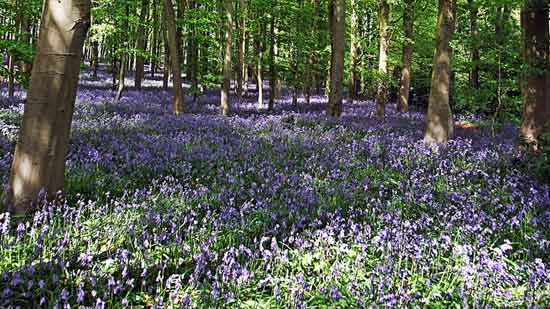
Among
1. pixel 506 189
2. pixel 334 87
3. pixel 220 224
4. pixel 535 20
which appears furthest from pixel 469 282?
pixel 334 87

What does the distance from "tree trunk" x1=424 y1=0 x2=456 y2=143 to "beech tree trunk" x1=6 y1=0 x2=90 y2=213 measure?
8.05m

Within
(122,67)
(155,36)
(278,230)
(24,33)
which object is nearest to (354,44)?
(122,67)

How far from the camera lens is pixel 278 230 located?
15.9 ft

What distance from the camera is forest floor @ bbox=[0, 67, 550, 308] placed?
338cm

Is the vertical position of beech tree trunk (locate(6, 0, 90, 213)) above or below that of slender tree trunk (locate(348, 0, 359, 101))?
below

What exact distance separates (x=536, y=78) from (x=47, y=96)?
948cm

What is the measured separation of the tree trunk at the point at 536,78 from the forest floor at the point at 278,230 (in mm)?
900

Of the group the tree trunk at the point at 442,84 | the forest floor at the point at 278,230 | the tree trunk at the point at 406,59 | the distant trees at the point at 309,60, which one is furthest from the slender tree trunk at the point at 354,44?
the forest floor at the point at 278,230

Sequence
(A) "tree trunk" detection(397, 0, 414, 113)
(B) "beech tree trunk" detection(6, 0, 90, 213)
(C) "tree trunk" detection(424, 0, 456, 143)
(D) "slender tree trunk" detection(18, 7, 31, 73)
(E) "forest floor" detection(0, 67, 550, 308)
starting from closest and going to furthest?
(E) "forest floor" detection(0, 67, 550, 308) < (B) "beech tree trunk" detection(6, 0, 90, 213) < (C) "tree trunk" detection(424, 0, 456, 143) < (D) "slender tree trunk" detection(18, 7, 31, 73) < (A) "tree trunk" detection(397, 0, 414, 113)

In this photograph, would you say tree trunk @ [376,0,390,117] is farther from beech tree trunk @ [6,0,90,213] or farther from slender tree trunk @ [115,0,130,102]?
beech tree trunk @ [6,0,90,213]

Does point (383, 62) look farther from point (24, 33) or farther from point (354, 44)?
point (24, 33)

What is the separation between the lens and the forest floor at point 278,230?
338cm

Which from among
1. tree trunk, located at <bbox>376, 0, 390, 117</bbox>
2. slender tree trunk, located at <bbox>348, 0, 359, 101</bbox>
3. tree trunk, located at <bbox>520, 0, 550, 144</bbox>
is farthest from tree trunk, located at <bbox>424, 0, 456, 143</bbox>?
slender tree trunk, located at <bbox>348, 0, 359, 101</bbox>

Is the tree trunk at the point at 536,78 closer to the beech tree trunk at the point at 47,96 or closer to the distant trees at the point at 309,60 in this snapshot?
the distant trees at the point at 309,60
